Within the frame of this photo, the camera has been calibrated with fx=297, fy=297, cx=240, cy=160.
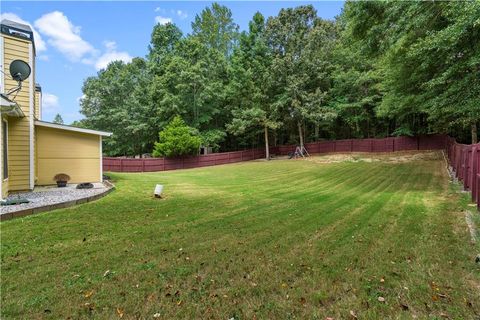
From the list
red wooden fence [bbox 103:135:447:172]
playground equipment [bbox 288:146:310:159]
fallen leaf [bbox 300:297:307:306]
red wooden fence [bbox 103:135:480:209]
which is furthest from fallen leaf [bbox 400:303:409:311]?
playground equipment [bbox 288:146:310:159]

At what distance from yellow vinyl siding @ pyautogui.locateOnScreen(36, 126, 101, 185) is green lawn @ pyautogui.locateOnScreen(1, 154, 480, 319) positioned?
5.67 meters

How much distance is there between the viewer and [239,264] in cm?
368

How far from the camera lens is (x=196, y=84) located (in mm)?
29250

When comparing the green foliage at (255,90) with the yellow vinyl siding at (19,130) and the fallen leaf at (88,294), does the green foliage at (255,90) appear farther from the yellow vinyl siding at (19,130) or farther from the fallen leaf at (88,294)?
the fallen leaf at (88,294)

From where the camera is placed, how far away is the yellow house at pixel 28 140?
28.2ft

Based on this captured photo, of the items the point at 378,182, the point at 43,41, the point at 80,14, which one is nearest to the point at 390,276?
the point at 378,182

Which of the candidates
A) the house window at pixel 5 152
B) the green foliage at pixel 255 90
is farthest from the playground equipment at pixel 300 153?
the house window at pixel 5 152

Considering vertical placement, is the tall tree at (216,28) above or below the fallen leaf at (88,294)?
above

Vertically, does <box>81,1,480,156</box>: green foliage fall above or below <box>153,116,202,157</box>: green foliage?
above

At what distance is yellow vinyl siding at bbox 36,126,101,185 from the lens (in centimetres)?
1107

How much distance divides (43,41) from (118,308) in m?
11.5

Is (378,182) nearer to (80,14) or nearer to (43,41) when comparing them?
(80,14)

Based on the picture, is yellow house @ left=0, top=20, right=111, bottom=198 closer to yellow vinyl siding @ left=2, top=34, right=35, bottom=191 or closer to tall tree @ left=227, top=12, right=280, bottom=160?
yellow vinyl siding @ left=2, top=34, right=35, bottom=191

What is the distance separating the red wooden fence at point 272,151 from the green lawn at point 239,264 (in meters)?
18.2
